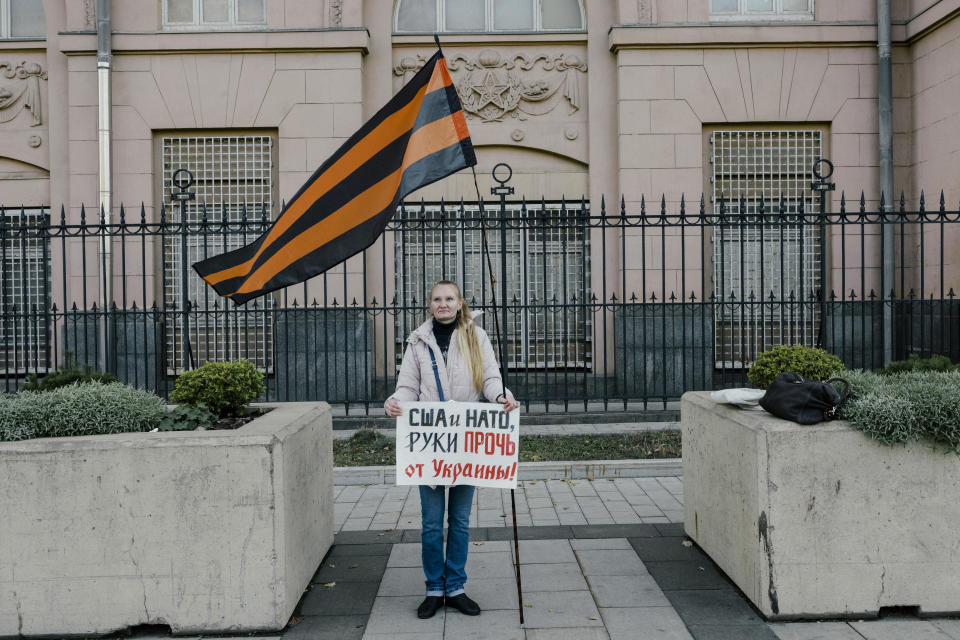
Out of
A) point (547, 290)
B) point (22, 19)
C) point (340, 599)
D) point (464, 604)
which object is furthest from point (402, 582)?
point (22, 19)

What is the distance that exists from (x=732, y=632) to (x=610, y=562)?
1.31m

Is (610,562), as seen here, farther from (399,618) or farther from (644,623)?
(399,618)

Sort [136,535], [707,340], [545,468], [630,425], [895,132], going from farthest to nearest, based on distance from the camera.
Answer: [895,132]
[707,340]
[630,425]
[545,468]
[136,535]

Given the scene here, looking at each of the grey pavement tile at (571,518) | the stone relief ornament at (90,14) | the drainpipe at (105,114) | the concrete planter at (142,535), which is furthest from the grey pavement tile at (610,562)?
the stone relief ornament at (90,14)

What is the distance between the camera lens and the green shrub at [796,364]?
7.25 m

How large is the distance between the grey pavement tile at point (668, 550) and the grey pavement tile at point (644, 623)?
0.96 metres

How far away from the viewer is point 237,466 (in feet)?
13.7

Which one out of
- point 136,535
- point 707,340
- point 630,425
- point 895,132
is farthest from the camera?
point 895,132

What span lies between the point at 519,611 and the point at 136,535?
224cm

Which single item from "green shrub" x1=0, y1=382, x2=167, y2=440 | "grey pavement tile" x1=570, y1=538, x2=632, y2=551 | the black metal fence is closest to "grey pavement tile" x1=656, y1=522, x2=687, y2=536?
"grey pavement tile" x1=570, y1=538, x2=632, y2=551

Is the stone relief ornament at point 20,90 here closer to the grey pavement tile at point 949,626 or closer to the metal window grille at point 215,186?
the metal window grille at point 215,186

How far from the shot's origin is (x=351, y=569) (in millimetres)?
5336

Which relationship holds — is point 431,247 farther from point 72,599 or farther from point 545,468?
point 72,599

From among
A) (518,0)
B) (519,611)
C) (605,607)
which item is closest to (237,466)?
(519,611)
